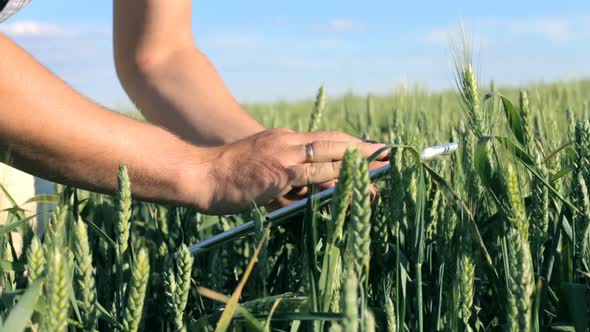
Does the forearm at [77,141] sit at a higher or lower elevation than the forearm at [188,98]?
lower

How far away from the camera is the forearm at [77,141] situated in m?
0.87

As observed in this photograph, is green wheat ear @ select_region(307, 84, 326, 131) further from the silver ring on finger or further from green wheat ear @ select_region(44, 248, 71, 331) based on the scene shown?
green wheat ear @ select_region(44, 248, 71, 331)

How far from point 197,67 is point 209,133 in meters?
0.27

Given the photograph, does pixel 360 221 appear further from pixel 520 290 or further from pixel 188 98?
pixel 188 98

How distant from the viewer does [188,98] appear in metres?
1.47

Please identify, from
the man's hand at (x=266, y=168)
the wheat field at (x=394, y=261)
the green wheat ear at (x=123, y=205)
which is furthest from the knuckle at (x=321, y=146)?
the green wheat ear at (x=123, y=205)

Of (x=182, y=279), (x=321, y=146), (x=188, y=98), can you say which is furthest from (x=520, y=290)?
(x=188, y=98)

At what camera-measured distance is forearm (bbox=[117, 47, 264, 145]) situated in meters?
1.36

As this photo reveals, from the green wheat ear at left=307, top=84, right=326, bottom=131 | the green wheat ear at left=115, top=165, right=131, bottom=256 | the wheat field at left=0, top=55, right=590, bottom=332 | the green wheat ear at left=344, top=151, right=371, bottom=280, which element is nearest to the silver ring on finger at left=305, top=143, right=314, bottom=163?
the wheat field at left=0, top=55, right=590, bottom=332

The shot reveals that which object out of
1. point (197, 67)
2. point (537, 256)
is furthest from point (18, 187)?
point (537, 256)

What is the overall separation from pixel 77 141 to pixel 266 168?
0.24 metres

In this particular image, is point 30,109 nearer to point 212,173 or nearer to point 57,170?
point 57,170

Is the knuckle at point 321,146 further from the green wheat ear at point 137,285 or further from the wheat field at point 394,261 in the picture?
the green wheat ear at point 137,285

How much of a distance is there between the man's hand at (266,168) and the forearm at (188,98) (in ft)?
1.09
